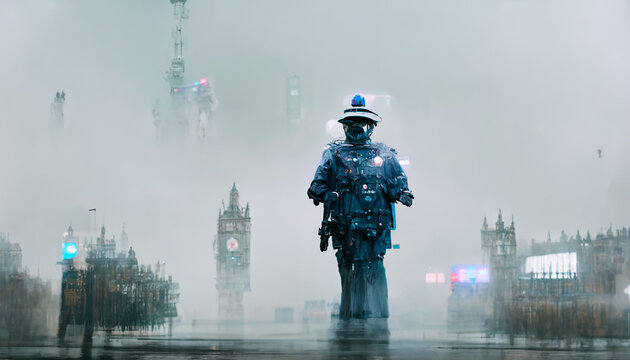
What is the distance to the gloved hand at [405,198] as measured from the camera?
12727 millimetres

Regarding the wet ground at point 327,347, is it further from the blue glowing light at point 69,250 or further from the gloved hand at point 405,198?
the blue glowing light at point 69,250

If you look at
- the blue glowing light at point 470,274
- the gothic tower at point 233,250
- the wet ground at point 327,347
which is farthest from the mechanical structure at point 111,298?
the blue glowing light at point 470,274

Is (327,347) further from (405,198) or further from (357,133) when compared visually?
(357,133)

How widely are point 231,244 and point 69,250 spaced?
95.4 metres

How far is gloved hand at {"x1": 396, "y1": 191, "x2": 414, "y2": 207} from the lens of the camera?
41.8 feet

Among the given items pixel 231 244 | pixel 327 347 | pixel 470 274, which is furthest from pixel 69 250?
pixel 470 274

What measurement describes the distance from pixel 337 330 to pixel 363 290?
1.54 metres

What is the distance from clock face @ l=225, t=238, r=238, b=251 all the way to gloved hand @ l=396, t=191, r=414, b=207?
319 ft

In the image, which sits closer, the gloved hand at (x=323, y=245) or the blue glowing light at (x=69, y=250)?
the gloved hand at (x=323, y=245)

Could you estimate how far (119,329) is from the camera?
12969 millimetres

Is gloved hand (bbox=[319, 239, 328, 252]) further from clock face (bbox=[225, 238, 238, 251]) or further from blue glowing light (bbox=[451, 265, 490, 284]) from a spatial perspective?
blue glowing light (bbox=[451, 265, 490, 284])

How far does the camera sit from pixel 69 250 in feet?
66.4

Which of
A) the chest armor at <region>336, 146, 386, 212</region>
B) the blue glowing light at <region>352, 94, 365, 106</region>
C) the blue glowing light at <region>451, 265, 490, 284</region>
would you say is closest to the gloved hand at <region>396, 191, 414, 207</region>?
the chest armor at <region>336, 146, 386, 212</region>

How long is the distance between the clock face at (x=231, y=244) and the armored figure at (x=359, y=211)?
3820 inches
